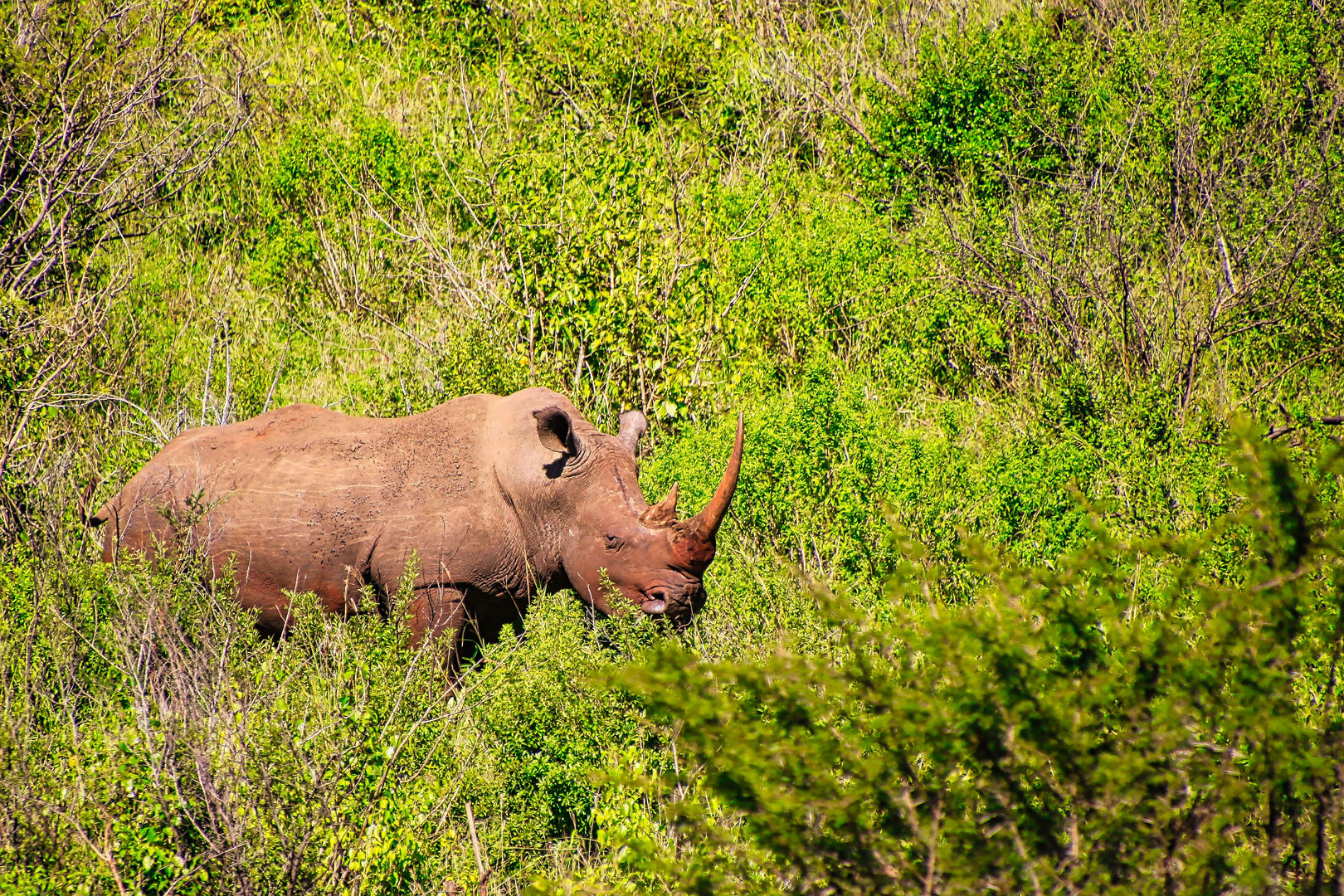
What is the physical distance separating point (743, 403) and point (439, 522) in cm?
311

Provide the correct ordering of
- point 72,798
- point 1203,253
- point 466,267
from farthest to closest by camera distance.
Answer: point 466,267, point 1203,253, point 72,798

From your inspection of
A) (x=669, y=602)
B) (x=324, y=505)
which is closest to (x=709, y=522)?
(x=669, y=602)

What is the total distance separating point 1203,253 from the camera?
9.58 metres

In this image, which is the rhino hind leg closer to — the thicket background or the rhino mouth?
the thicket background

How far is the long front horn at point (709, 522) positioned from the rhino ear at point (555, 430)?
2.55 feet

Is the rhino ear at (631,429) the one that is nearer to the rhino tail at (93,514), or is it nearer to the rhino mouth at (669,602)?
the rhino mouth at (669,602)

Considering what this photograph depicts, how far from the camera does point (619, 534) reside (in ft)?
20.1

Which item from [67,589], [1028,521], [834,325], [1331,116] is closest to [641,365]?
[834,325]

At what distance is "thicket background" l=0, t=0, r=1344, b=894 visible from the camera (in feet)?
9.63

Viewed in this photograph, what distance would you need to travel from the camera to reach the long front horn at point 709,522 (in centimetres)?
582

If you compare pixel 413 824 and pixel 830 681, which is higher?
pixel 830 681

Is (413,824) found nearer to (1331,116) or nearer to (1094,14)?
(1331,116)

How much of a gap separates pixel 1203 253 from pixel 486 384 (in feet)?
19.8

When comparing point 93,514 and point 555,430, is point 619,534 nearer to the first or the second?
point 555,430
